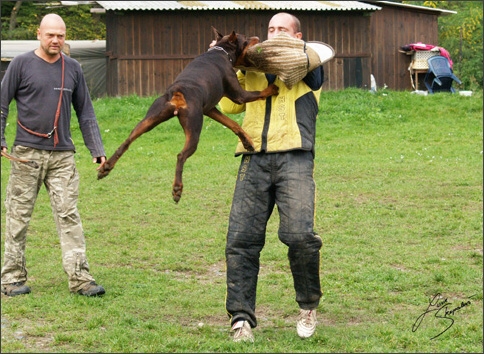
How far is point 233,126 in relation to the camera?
208 inches

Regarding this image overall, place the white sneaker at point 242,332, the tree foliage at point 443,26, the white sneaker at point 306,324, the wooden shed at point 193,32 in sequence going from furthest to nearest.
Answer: the tree foliage at point 443,26 → the wooden shed at point 193,32 → the white sneaker at point 306,324 → the white sneaker at point 242,332

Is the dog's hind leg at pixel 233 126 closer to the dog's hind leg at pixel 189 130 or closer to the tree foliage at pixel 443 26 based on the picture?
the dog's hind leg at pixel 189 130

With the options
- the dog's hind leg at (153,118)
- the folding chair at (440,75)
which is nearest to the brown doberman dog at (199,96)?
the dog's hind leg at (153,118)

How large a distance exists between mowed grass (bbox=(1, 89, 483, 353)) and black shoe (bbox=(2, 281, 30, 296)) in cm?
9

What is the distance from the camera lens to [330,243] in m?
8.84

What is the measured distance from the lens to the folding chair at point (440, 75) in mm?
21844

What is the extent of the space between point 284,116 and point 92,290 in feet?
7.79

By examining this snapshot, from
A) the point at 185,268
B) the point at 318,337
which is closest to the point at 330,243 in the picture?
the point at 185,268

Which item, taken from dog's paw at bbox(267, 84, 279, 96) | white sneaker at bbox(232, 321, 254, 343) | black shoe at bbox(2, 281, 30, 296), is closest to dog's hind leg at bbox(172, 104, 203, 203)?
dog's paw at bbox(267, 84, 279, 96)

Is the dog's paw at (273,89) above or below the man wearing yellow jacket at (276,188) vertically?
above

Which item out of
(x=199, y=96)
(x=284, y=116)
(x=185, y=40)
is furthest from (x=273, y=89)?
(x=185, y=40)

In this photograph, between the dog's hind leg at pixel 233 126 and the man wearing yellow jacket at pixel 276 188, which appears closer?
the dog's hind leg at pixel 233 126

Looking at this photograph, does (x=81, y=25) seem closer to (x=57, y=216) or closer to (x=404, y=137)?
(x=404, y=137)

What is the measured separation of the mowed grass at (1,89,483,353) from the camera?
5750 millimetres
